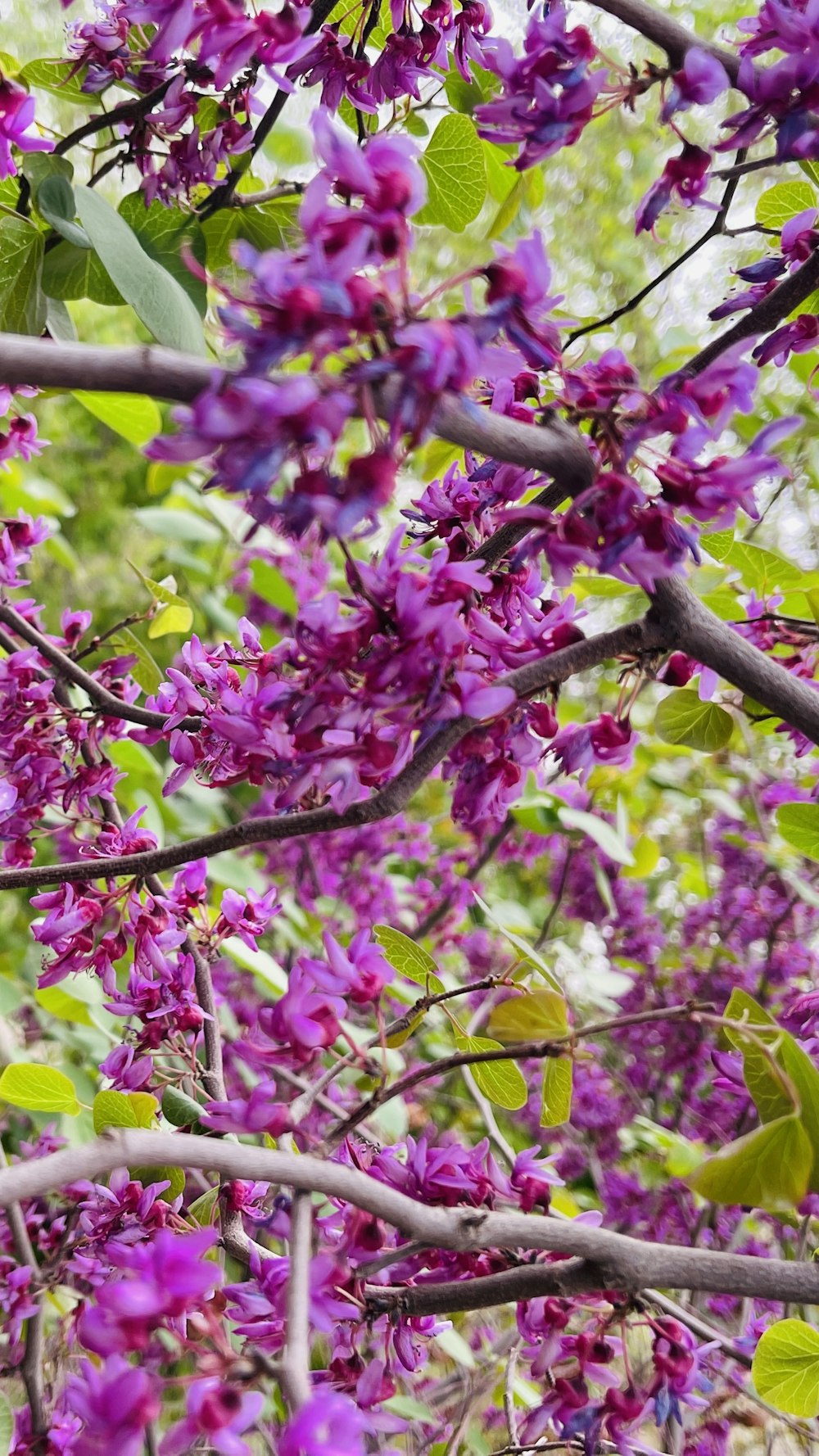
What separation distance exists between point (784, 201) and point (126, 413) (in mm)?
814

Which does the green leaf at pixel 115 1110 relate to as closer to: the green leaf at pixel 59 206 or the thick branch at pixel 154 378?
the thick branch at pixel 154 378

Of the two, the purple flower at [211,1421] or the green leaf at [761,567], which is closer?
the purple flower at [211,1421]

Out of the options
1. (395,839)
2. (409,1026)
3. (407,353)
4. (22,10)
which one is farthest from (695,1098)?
(22,10)

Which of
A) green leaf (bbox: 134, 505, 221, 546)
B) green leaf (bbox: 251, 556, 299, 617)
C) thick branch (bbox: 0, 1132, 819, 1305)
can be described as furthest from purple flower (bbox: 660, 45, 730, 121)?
green leaf (bbox: 251, 556, 299, 617)

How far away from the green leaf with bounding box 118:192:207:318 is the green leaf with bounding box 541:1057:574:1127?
801 mm

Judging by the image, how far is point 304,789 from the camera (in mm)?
601

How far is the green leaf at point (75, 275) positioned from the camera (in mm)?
948

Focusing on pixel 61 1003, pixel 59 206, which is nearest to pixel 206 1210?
pixel 61 1003

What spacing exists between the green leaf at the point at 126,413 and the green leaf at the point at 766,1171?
3.55 feet

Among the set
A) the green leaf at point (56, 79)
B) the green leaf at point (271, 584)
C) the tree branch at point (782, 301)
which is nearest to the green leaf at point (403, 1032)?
the tree branch at point (782, 301)

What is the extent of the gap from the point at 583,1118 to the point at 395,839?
2.99ft

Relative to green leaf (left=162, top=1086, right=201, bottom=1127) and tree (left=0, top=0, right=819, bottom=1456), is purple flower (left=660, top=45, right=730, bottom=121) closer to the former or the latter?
tree (left=0, top=0, right=819, bottom=1456)

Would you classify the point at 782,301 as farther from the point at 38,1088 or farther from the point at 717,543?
the point at 38,1088

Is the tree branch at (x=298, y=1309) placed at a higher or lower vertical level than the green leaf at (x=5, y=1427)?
higher
